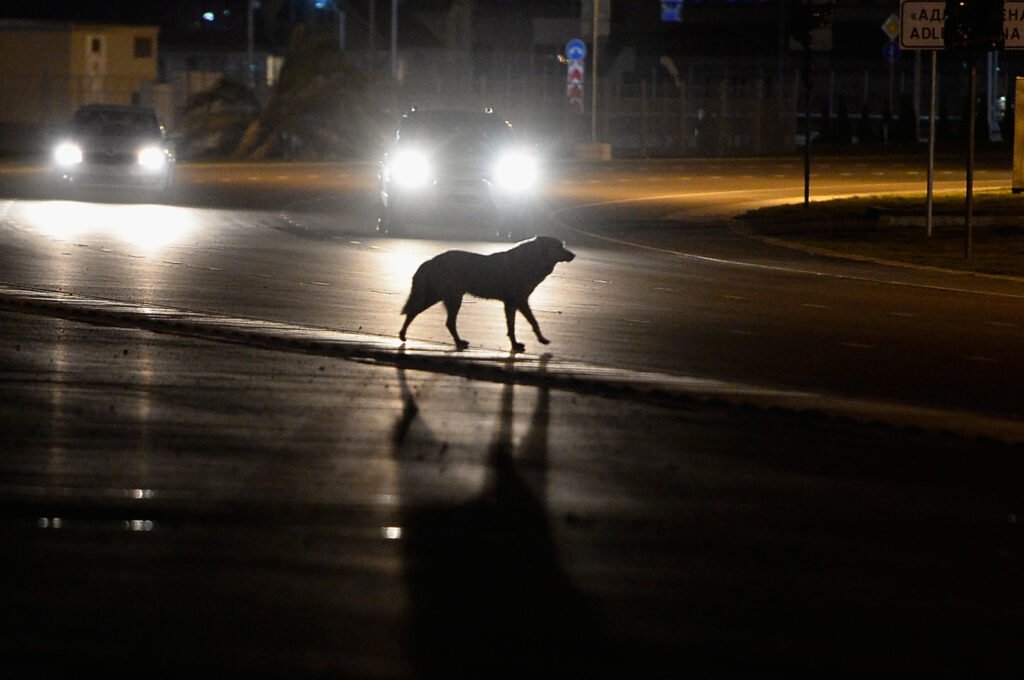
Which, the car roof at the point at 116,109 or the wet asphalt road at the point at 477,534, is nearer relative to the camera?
the wet asphalt road at the point at 477,534

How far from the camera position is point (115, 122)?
116ft

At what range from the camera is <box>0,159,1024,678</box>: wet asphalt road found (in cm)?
662

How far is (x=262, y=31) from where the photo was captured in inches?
3580

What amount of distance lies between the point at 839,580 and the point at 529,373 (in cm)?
573

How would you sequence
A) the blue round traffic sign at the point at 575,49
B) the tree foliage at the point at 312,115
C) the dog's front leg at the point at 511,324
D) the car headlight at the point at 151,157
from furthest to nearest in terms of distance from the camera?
1. the blue round traffic sign at the point at 575,49
2. the tree foliage at the point at 312,115
3. the car headlight at the point at 151,157
4. the dog's front leg at the point at 511,324

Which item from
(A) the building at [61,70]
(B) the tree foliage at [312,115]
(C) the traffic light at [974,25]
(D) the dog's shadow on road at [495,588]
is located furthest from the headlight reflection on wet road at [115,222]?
(A) the building at [61,70]

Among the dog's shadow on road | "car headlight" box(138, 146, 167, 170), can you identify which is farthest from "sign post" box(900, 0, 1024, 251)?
the dog's shadow on road

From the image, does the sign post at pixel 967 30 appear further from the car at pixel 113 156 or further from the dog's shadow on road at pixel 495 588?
the dog's shadow on road at pixel 495 588

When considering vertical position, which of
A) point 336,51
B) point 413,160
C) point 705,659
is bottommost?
point 705,659

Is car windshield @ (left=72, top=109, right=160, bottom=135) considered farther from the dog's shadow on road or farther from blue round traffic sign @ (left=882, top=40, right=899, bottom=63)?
blue round traffic sign @ (left=882, top=40, right=899, bottom=63)

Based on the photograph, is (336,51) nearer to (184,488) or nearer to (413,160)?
(413,160)

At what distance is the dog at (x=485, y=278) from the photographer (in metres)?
14.1

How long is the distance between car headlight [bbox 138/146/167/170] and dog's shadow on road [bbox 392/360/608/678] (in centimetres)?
2479

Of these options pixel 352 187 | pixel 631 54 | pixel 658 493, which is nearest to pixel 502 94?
pixel 631 54
